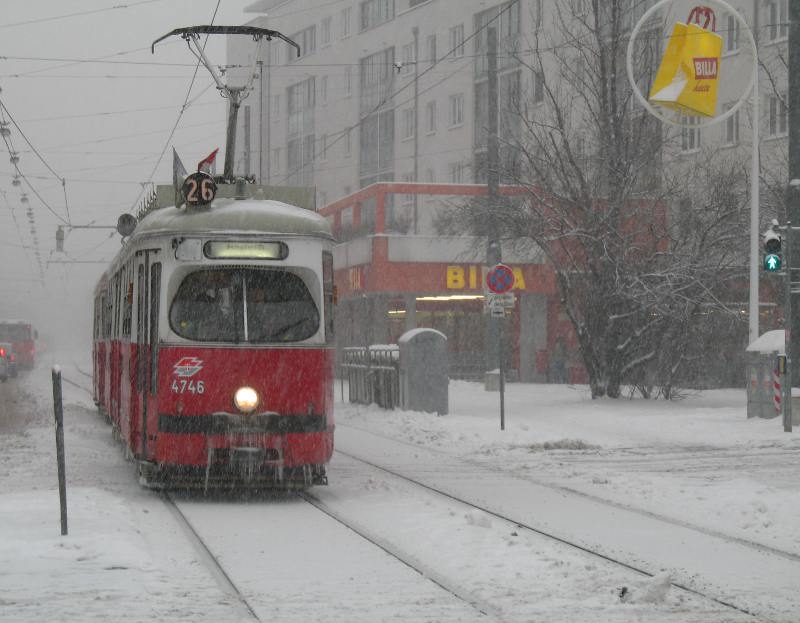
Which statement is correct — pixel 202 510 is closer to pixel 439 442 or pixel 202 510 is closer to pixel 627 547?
pixel 627 547

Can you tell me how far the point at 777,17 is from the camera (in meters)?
43.0

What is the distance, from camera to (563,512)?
11.9 m

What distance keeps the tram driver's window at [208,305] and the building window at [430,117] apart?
162 feet

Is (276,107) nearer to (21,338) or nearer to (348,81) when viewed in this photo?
(348,81)

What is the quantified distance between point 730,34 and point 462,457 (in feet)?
100

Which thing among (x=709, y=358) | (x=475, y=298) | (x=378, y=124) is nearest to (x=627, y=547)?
(x=709, y=358)

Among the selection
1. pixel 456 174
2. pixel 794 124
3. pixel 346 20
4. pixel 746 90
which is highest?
pixel 346 20

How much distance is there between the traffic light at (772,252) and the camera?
796 inches

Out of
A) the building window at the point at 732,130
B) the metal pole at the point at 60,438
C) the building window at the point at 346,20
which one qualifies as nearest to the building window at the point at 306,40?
the building window at the point at 346,20

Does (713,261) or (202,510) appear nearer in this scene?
(202,510)

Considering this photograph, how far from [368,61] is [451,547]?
193 feet

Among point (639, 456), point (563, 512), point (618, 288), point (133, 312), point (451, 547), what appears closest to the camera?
point (451, 547)

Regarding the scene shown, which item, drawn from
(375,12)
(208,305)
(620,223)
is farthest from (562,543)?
(375,12)

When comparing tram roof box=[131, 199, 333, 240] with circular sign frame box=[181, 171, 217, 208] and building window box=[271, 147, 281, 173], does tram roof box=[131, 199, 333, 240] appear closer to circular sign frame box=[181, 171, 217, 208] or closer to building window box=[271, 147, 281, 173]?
circular sign frame box=[181, 171, 217, 208]
